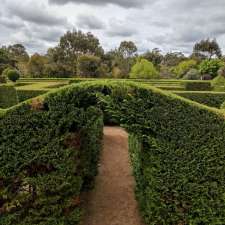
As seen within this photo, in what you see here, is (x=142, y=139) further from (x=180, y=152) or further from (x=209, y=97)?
(x=209, y=97)

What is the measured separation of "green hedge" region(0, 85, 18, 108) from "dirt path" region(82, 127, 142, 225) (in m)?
6.77

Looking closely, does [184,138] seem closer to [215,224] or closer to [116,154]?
[215,224]

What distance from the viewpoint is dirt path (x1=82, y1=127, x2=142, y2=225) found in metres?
7.54

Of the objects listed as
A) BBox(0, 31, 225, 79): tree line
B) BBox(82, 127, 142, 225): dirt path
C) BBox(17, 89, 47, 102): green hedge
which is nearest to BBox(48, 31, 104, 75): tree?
BBox(0, 31, 225, 79): tree line

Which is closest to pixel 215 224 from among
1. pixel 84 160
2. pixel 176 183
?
pixel 176 183

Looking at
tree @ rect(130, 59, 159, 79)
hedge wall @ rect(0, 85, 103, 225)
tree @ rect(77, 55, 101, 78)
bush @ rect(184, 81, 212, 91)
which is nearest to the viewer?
hedge wall @ rect(0, 85, 103, 225)

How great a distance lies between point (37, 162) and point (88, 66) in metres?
35.5

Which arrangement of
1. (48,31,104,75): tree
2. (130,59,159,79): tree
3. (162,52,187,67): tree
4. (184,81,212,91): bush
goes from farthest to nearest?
(162,52,187,67): tree → (48,31,104,75): tree → (130,59,159,79): tree → (184,81,212,91): bush

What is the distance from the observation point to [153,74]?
134 feet

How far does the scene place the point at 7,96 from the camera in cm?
1814

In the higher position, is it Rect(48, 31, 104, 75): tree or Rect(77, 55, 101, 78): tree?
Rect(48, 31, 104, 75): tree

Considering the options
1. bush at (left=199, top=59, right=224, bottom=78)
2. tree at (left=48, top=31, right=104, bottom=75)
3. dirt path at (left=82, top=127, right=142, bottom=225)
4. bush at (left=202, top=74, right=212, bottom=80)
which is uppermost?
tree at (left=48, top=31, right=104, bottom=75)

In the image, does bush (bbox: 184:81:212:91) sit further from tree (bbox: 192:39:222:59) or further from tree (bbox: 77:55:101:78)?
tree (bbox: 192:39:222:59)

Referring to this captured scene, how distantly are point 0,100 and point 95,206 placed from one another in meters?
11.8
